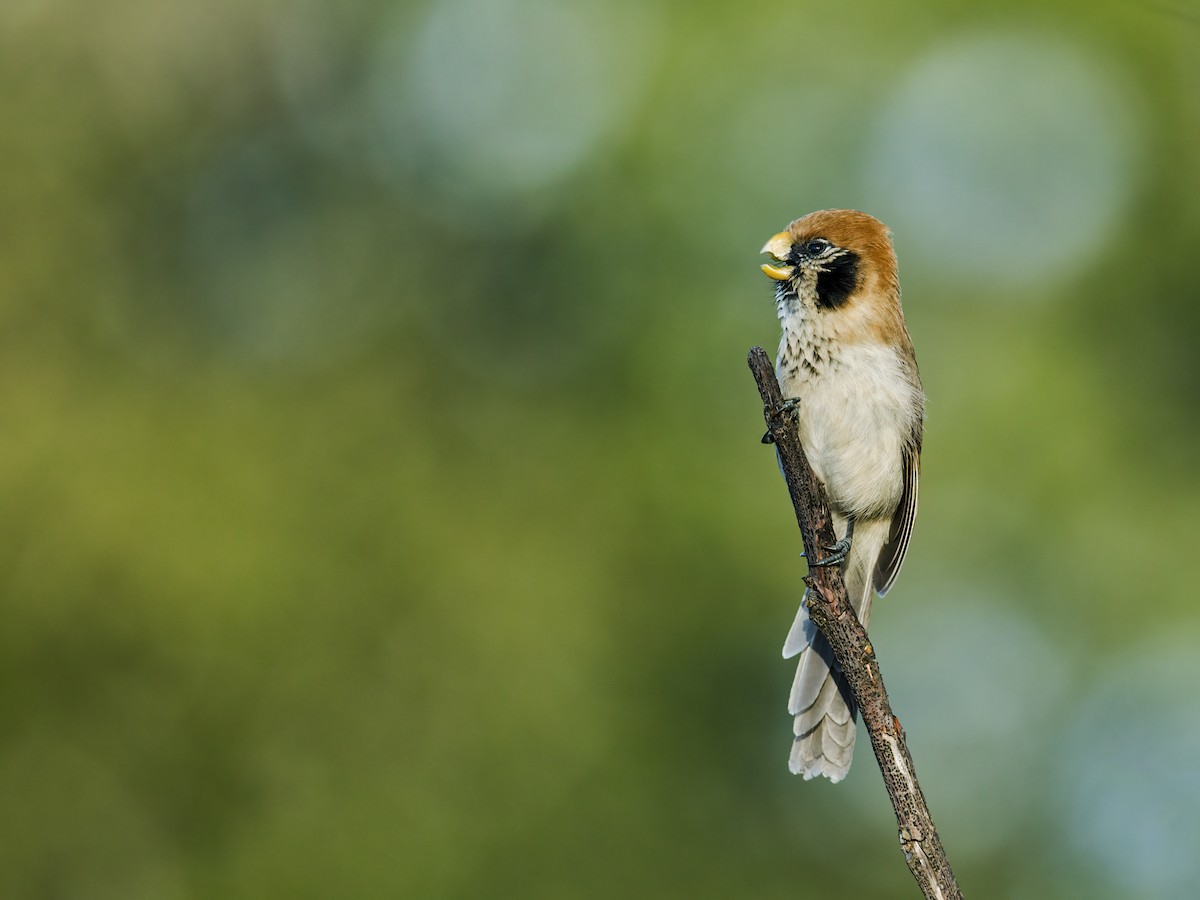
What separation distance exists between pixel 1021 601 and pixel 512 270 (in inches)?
249

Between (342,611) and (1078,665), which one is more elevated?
(1078,665)

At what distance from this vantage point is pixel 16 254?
497 inches

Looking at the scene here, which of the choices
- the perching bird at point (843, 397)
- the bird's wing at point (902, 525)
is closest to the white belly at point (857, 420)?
the perching bird at point (843, 397)

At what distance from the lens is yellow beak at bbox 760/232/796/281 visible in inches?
212

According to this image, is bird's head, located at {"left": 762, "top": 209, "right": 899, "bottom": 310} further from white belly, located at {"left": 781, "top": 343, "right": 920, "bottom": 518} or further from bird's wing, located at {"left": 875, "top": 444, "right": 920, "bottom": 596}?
bird's wing, located at {"left": 875, "top": 444, "right": 920, "bottom": 596}

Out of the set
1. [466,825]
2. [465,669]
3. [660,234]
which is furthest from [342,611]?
[660,234]

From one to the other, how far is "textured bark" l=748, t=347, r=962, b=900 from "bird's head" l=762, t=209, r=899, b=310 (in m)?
0.97

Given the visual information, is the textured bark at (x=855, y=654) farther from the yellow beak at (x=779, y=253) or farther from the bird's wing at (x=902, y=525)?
the bird's wing at (x=902, y=525)

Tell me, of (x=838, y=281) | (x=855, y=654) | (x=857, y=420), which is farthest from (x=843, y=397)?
(x=855, y=654)

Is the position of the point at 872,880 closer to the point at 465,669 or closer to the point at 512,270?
the point at 465,669

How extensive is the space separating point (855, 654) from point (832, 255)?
2071 mm

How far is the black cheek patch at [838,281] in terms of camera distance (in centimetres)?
531

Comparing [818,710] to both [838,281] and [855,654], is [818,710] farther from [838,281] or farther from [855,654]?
[838,281]

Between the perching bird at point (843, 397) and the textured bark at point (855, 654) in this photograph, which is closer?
the textured bark at point (855, 654)
